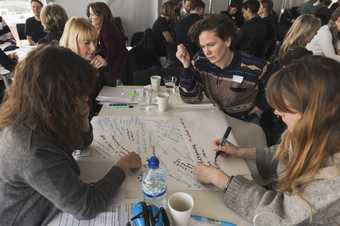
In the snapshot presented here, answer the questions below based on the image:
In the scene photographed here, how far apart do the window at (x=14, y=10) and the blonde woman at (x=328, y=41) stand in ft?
14.4

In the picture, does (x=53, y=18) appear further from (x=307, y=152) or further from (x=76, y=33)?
(x=307, y=152)

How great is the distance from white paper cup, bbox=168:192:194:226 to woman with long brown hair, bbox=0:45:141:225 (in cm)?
22

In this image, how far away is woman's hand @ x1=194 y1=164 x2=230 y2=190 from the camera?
3.29ft

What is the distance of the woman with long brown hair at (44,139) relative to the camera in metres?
0.81

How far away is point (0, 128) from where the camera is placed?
2.92ft

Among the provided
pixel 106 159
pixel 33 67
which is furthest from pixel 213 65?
pixel 33 67

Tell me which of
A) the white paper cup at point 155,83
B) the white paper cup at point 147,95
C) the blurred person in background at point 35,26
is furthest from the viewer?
the blurred person in background at point 35,26

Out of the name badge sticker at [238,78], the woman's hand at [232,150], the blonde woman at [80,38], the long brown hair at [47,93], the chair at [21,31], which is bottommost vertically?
the chair at [21,31]

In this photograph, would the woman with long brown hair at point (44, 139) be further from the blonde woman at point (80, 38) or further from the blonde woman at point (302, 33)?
the blonde woman at point (302, 33)

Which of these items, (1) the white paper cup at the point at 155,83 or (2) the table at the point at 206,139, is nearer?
(2) the table at the point at 206,139

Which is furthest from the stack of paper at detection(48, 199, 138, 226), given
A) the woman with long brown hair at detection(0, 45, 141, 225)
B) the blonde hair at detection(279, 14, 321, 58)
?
the blonde hair at detection(279, 14, 321, 58)

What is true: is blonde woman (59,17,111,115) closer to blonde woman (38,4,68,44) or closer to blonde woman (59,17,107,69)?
blonde woman (59,17,107,69)

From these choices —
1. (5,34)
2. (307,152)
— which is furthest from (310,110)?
(5,34)

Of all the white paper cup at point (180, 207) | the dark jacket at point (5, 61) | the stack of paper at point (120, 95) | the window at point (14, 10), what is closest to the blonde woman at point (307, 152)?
the white paper cup at point (180, 207)
